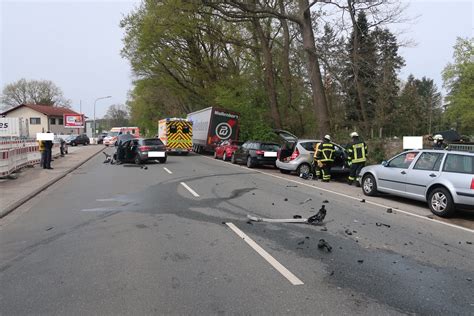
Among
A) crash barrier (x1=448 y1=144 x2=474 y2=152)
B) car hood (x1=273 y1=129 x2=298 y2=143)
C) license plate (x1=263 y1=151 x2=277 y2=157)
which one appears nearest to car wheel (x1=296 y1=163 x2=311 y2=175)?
license plate (x1=263 y1=151 x2=277 y2=157)

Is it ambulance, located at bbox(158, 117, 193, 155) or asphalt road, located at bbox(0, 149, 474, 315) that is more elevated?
ambulance, located at bbox(158, 117, 193, 155)

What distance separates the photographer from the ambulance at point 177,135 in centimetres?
3092

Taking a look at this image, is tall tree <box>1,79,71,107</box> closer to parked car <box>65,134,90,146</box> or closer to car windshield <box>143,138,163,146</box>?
parked car <box>65,134,90,146</box>

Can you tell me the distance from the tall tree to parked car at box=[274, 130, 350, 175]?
8766cm

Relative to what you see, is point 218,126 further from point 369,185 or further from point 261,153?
point 369,185

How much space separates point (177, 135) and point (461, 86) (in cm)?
A: 4771

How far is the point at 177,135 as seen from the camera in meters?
31.1

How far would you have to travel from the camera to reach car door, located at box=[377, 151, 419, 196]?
33.2 ft

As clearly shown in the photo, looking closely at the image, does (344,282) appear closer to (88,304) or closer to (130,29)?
Answer: (88,304)

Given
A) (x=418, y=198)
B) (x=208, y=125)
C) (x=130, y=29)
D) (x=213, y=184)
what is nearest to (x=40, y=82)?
(x=130, y=29)

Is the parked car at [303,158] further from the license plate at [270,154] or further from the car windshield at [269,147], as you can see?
the car windshield at [269,147]

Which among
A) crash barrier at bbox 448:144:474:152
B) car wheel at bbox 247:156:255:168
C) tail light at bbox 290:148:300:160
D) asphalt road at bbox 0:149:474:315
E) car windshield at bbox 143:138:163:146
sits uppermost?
crash barrier at bbox 448:144:474:152

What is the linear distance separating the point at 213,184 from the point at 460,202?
7397 mm

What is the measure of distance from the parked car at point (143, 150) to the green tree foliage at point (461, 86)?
48.2 m
